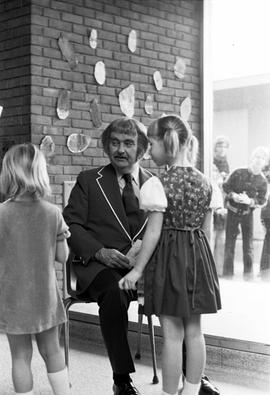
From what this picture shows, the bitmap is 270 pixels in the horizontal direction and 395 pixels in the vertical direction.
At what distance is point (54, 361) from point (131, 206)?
2.96ft

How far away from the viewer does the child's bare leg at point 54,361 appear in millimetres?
2432

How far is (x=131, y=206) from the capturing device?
3.05 metres

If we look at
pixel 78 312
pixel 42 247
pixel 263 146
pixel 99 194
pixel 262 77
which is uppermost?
pixel 262 77

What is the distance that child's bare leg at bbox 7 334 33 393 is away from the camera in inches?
92.8

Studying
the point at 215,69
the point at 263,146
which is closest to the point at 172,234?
the point at 263,146

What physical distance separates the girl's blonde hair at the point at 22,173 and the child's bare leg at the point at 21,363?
548 millimetres

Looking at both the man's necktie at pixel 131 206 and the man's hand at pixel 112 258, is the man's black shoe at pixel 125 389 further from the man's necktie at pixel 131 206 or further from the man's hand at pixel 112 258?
the man's necktie at pixel 131 206

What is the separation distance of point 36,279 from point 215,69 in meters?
3.19

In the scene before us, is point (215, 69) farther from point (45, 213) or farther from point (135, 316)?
point (45, 213)

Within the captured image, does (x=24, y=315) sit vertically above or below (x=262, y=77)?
below

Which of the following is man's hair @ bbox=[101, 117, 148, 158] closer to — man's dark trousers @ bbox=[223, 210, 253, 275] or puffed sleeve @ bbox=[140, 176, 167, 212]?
puffed sleeve @ bbox=[140, 176, 167, 212]

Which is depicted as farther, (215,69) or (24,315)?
(215,69)

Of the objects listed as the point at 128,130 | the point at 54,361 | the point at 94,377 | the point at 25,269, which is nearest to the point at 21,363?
the point at 54,361

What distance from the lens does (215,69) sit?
5094 millimetres
